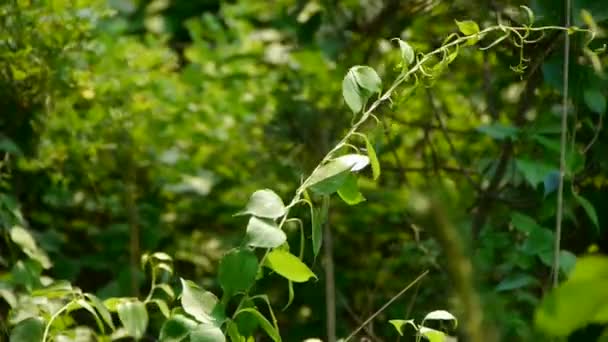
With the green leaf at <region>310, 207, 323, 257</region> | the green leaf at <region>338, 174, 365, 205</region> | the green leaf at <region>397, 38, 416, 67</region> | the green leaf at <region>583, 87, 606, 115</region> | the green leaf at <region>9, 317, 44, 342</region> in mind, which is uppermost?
the green leaf at <region>397, 38, 416, 67</region>

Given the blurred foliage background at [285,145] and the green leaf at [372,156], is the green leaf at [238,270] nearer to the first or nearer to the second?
the green leaf at [372,156]

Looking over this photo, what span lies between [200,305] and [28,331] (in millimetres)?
274

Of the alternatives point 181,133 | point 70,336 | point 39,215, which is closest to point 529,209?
point 70,336

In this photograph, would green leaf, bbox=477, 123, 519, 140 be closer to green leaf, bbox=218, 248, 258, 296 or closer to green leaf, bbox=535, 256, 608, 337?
green leaf, bbox=218, 248, 258, 296

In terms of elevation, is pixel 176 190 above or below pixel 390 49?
below

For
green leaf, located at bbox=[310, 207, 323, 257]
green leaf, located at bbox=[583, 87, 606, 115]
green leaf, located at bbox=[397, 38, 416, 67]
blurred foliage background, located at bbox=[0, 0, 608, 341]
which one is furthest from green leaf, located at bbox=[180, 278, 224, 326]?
green leaf, located at bbox=[583, 87, 606, 115]

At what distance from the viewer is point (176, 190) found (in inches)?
102

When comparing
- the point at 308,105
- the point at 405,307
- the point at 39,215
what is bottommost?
the point at 405,307

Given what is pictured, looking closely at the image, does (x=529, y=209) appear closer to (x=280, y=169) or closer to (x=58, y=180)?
(x=280, y=169)

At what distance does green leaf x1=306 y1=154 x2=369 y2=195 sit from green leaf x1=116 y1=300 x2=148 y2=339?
1.12 feet

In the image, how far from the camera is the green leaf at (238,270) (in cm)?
110

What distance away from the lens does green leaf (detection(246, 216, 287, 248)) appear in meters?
1.07

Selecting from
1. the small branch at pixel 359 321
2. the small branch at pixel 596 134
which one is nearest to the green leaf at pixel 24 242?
the small branch at pixel 359 321

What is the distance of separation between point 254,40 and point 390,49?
22.0 inches
